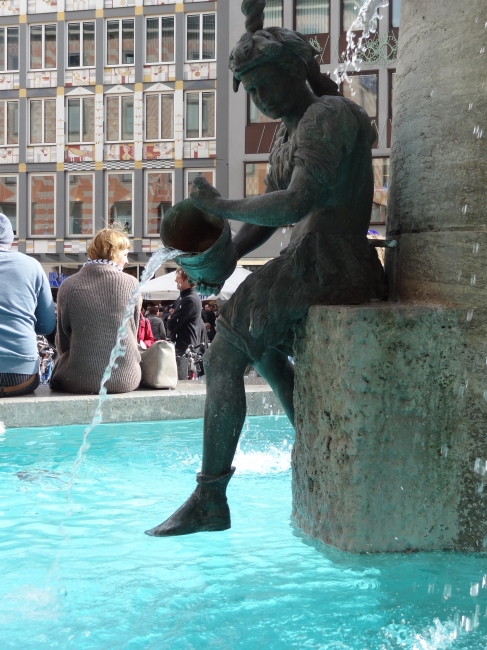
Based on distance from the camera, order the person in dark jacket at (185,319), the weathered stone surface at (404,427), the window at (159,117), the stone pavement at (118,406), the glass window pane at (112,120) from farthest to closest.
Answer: the glass window pane at (112,120) → the window at (159,117) → the person in dark jacket at (185,319) → the stone pavement at (118,406) → the weathered stone surface at (404,427)

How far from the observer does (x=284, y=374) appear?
333 cm

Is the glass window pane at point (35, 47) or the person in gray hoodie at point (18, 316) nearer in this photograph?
the person in gray hoodie at point (18, 316)

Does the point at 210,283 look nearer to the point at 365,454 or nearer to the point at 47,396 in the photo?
the point at 365,454

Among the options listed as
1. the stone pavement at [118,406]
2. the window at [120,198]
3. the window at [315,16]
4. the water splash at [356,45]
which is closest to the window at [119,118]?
the window at [120,198]

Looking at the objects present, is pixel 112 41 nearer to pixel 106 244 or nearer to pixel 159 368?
pixel 106 244

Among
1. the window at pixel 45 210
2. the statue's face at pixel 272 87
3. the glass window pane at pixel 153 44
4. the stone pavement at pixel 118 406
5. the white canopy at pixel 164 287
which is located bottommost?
the stone pavement at pixel 118 406

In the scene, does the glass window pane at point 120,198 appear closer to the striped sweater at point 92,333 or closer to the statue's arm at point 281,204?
the striped sweater at point 92,333

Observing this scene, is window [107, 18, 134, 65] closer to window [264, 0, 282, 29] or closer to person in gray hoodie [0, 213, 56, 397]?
window [264, 0, 282, 29]

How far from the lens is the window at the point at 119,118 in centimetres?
3291

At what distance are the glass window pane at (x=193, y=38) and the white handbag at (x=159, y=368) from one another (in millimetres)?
27479

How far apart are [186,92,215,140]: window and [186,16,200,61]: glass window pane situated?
1.32 m

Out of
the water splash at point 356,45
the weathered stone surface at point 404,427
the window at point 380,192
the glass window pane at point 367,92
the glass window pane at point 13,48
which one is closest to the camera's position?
the weathered stone surface at point 404,427

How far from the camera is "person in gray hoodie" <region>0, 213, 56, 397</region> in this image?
6.11 metres

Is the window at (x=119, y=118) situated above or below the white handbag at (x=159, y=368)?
above
